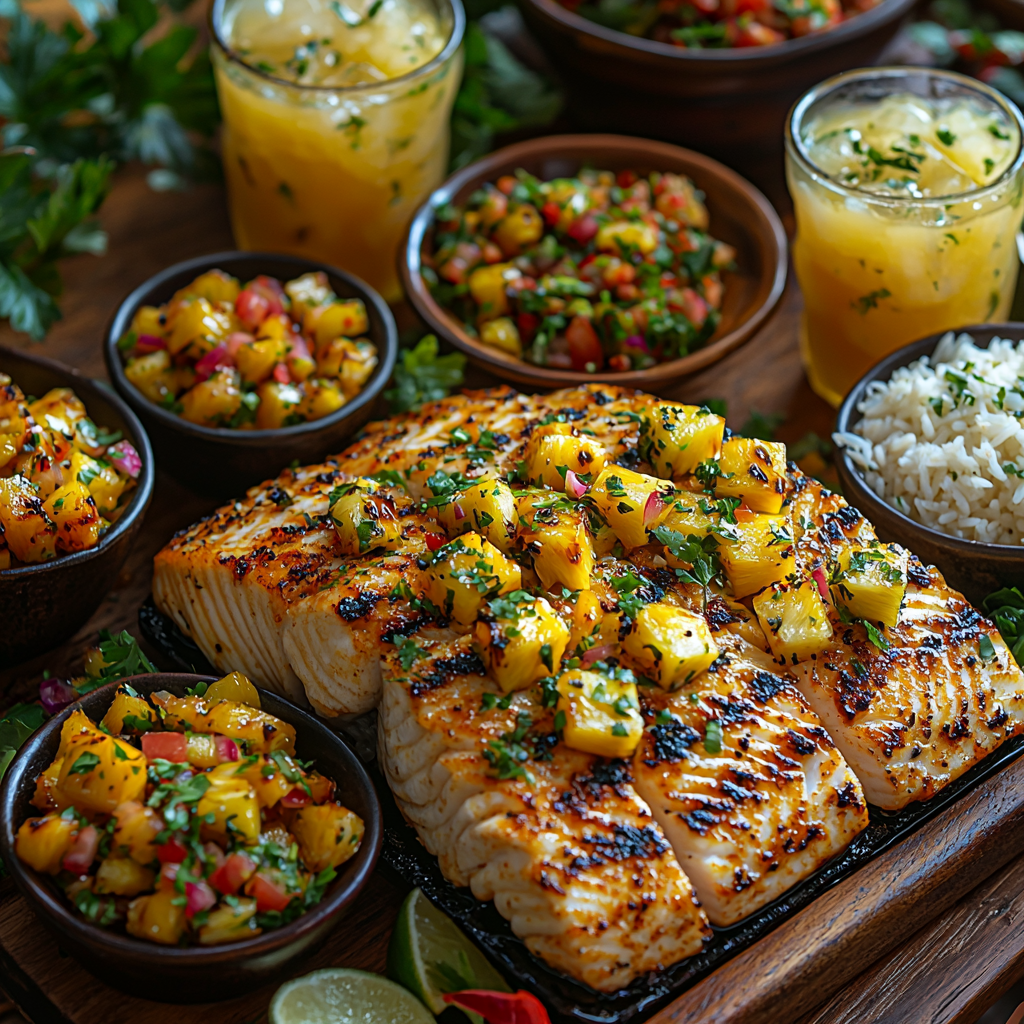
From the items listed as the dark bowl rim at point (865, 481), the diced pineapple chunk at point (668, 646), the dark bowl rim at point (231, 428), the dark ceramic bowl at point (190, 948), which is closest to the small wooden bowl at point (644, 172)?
the dark bowl rim at point (231, 428)

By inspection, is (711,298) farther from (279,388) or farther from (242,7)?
(242,7)

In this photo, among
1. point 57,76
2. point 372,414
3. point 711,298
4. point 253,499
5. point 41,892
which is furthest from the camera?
point 57,76

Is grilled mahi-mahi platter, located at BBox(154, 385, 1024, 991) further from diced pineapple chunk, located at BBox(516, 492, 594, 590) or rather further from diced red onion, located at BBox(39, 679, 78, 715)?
diced red onion, located at BBox(39, 679, 78, 715)

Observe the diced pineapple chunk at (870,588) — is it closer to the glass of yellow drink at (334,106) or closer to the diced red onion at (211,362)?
the diced red onion at (211,362)

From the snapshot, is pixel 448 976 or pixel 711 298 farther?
pixel 711 298

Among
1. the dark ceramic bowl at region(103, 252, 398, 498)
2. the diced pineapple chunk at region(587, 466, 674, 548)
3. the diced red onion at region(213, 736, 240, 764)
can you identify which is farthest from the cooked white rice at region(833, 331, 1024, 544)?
the diced red onion at region(213, 736, 240, 764)

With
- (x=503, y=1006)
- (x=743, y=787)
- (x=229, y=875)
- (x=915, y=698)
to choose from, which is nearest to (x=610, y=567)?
(x=743, y=787)

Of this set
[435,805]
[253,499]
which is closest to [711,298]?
[253,499]
